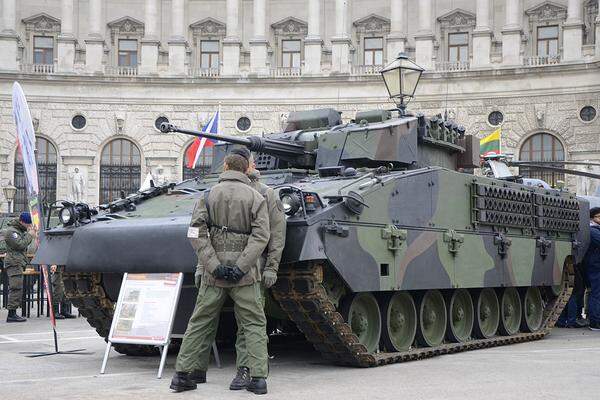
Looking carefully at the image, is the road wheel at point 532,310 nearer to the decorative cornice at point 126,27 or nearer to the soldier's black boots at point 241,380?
the soldier's black boots at point 241,380

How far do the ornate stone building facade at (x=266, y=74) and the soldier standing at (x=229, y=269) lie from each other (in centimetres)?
3673

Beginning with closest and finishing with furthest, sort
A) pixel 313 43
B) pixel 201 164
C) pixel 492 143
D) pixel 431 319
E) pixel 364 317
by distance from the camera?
pixel 364 317 → pixel 431 319 → pixel 492 143 → pixel 201 164 → pixel 313 43

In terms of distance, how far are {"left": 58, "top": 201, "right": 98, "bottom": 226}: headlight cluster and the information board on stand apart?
133 centimetres

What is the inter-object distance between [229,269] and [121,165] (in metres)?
40.6

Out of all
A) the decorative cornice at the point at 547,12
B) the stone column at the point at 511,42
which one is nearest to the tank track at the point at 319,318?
the stone column at the point at 511,42

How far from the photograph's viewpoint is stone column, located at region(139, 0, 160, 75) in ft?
159

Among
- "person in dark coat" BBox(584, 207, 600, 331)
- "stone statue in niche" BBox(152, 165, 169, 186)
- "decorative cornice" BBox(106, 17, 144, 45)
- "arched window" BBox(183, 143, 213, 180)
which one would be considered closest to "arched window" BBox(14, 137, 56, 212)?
"stone statue in niche" BBox(152, 165, 169, 186)

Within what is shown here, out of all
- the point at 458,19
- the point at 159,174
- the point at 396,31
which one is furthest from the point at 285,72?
the point at 458,19

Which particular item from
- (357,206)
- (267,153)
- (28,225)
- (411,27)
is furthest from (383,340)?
(411,27)

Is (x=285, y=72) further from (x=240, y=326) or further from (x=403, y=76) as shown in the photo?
(x=240, y=326)

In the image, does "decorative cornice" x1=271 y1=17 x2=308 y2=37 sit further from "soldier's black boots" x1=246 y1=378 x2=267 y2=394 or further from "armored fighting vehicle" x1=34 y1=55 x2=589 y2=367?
"soldier's black boots" x1=246 y1=378 x2=267 y2=394

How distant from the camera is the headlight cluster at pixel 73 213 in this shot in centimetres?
1057

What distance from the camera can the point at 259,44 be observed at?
48531mm

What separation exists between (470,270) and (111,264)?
4405 millimetres
